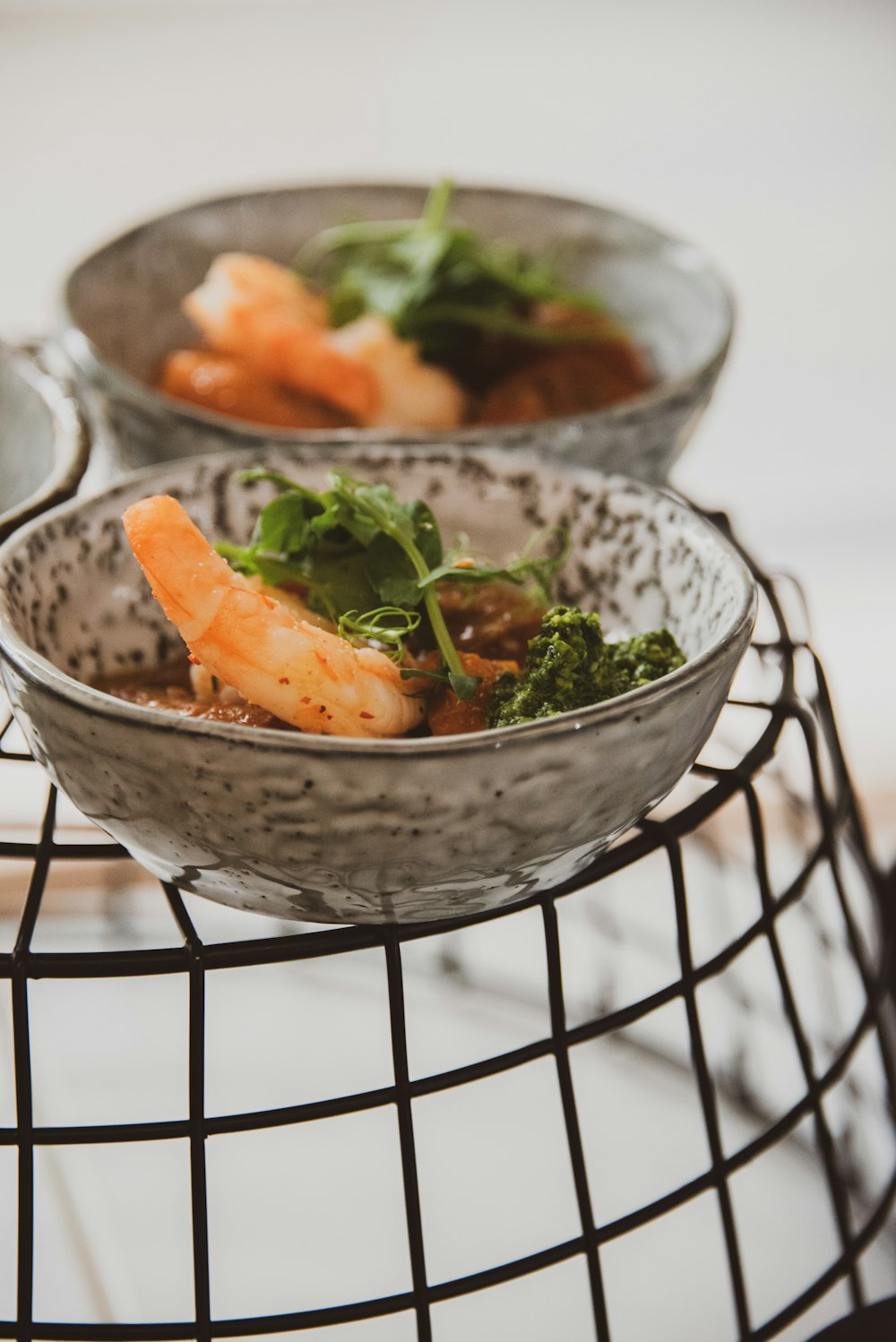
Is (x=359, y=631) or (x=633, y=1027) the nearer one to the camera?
(x=359, y=631)

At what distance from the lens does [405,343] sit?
46.7 inches

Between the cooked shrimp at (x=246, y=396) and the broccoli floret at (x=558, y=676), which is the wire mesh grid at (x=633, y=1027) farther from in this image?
the cooked shrimp at (x=246, y=396)

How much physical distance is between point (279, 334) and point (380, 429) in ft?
0.51

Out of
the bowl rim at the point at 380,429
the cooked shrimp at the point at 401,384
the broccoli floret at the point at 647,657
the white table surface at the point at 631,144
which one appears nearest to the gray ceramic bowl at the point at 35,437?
the bowl rim at the point at 380,429

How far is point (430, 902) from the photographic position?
620mm

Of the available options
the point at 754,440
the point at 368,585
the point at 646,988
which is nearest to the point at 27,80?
the point at 754,440

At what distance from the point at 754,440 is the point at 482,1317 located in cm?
232

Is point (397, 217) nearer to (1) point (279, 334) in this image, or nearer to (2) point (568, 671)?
(1) point (279, 334)

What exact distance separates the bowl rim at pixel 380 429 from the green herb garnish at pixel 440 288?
10 cm

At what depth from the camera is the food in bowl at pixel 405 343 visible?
1129mm

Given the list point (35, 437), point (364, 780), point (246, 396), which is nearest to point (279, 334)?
point (246, 396)

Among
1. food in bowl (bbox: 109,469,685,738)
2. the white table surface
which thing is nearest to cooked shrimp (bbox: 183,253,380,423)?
food in bowl (bbox: 109,469,685,738)

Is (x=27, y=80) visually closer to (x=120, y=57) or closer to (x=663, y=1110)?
(x=120, y=57)

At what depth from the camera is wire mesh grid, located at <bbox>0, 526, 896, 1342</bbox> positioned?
649mm
